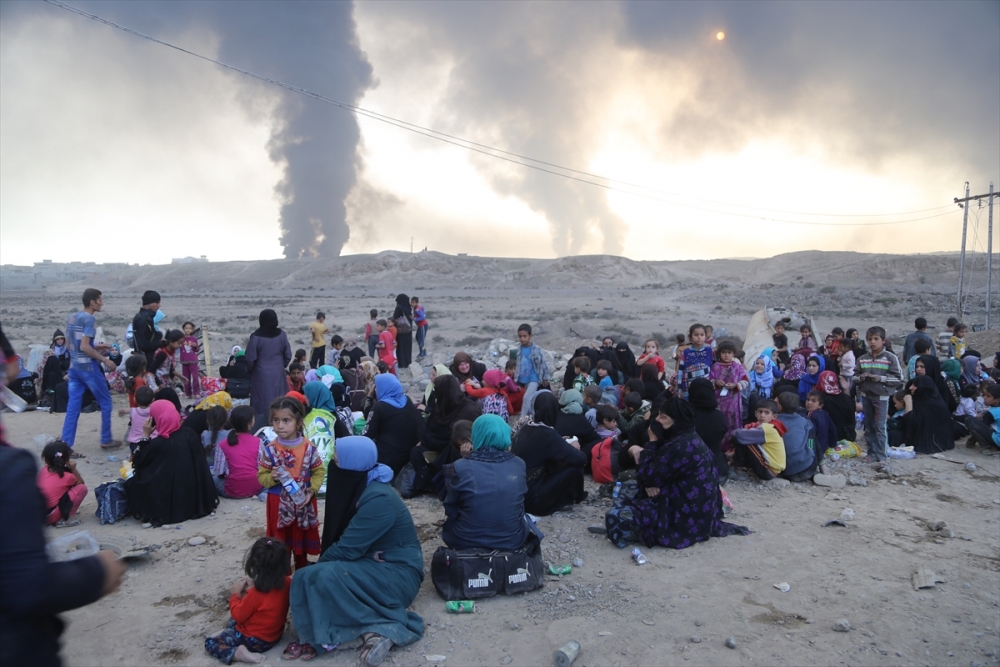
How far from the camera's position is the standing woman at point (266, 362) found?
7324mm

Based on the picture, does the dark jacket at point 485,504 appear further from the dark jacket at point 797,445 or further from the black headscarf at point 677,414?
the dark jacket at point 797,445

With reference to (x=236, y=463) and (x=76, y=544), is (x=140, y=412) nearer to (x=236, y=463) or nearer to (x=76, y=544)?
(x=236, y=463)

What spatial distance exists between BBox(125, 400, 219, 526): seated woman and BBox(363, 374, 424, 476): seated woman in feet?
5.06

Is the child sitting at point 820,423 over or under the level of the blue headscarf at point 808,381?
under

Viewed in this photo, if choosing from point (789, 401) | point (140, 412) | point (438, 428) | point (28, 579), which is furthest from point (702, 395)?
point (140, 412)

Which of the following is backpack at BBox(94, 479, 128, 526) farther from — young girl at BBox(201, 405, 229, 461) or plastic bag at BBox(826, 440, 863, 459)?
plastic bag at BBox(826, 440, 863, 459)

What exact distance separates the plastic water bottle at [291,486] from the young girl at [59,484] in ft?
7.53

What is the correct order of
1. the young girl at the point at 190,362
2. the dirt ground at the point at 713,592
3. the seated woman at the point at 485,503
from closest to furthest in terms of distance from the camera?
the dirt ground at the point at 713,592 < the seated woman at the point at 485,503 < the young girl at the point at 190,362

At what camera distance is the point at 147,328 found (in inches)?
324

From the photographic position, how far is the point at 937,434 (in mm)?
7941

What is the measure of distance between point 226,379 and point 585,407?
6150mm

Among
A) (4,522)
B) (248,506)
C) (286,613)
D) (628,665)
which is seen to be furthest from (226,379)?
(4,522)

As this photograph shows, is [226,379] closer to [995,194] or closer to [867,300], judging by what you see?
[995,194]

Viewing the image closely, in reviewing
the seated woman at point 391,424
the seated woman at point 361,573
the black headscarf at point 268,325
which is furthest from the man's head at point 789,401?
the black headscarf at point 268,325
